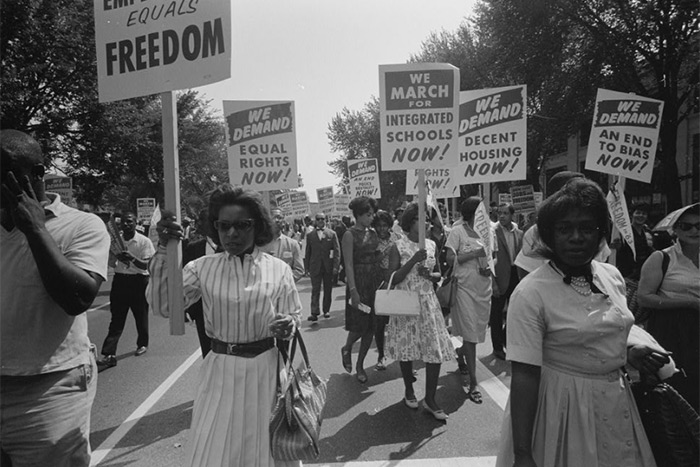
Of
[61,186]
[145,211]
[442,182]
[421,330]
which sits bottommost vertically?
[421,330]

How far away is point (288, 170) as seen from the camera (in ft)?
21.1

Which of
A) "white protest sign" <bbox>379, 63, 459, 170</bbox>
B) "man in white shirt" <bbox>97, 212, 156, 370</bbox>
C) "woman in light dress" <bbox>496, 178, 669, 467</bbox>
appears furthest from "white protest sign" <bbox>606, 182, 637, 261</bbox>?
"man in white shirt" <bbox>97, 212, 156, 370</bbox>

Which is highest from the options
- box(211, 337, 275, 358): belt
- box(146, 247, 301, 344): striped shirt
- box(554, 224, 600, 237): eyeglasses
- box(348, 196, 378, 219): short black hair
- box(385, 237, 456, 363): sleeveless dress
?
box(348, 196, 378, 219): short black hair

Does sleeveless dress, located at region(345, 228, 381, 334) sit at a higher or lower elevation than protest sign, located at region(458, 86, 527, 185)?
lower

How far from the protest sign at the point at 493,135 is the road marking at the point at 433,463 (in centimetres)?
367

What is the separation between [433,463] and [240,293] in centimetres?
220

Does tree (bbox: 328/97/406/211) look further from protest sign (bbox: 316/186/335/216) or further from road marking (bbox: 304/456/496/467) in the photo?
road marking (bbox: 304/456/496/467)

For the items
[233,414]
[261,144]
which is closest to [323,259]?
[261,144]

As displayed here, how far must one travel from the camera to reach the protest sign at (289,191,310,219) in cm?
1506

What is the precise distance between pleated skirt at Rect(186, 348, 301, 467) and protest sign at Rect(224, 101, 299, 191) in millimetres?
3830

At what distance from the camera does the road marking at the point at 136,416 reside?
428 centimetres

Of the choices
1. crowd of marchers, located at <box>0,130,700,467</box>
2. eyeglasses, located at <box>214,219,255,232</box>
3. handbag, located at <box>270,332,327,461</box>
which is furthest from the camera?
eyeglasses, located at <box>214,219,255,232</box>

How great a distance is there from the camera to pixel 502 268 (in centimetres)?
718

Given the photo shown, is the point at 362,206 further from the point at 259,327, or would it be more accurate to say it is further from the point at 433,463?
the point at 259,327
